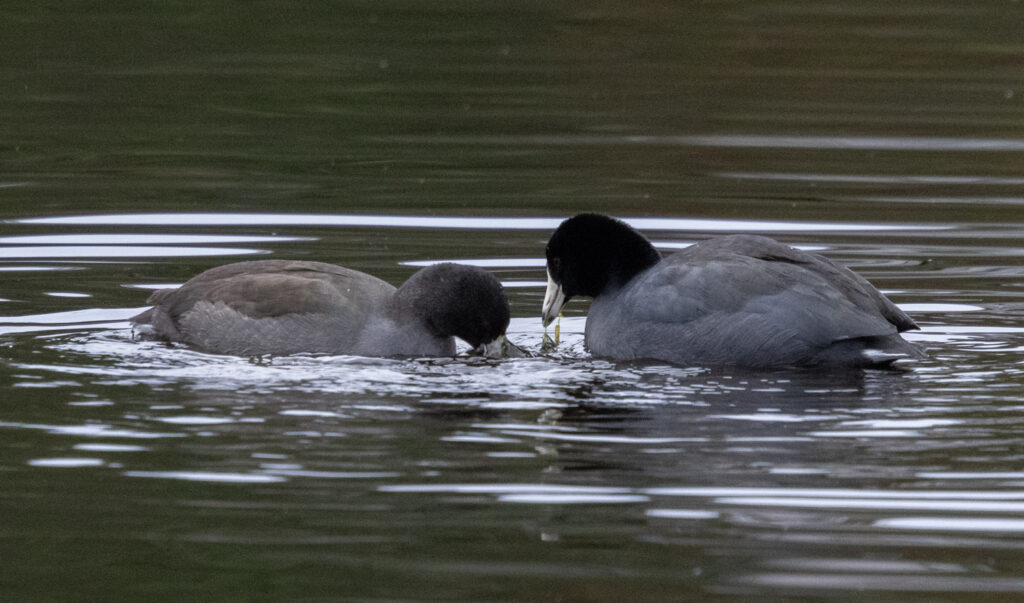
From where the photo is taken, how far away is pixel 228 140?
1549 cm

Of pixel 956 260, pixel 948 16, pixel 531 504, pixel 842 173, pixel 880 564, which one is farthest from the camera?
pixel 948 16

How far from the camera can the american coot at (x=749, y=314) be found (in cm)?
895

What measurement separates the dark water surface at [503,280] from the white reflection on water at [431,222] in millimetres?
46

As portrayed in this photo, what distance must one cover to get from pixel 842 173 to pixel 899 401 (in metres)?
7.00

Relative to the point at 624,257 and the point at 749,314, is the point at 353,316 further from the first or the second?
the point at 749,314

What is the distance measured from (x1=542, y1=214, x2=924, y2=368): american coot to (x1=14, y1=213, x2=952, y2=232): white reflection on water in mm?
3251

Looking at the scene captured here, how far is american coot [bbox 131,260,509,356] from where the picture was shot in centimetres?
924

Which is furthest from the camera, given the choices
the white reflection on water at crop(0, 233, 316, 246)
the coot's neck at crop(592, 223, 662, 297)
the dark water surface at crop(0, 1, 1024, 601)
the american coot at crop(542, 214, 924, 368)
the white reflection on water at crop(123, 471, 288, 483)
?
the white reflection on water at crop(0, 233, 316, 246)

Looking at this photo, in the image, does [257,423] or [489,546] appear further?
[257,423]

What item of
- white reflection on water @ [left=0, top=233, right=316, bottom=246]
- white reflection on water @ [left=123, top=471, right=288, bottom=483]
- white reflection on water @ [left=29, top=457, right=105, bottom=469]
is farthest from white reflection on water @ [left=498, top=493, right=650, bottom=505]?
white reflection on water @ [left=0, top=233, right=316, bottom=246]

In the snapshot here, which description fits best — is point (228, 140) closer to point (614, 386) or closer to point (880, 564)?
point (614, 386)

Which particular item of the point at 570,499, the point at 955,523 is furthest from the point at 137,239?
the point at 955,523

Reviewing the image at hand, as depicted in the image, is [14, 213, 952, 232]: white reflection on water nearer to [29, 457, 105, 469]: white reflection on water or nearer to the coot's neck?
the coot's neck

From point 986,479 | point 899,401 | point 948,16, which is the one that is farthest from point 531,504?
point 948,16
